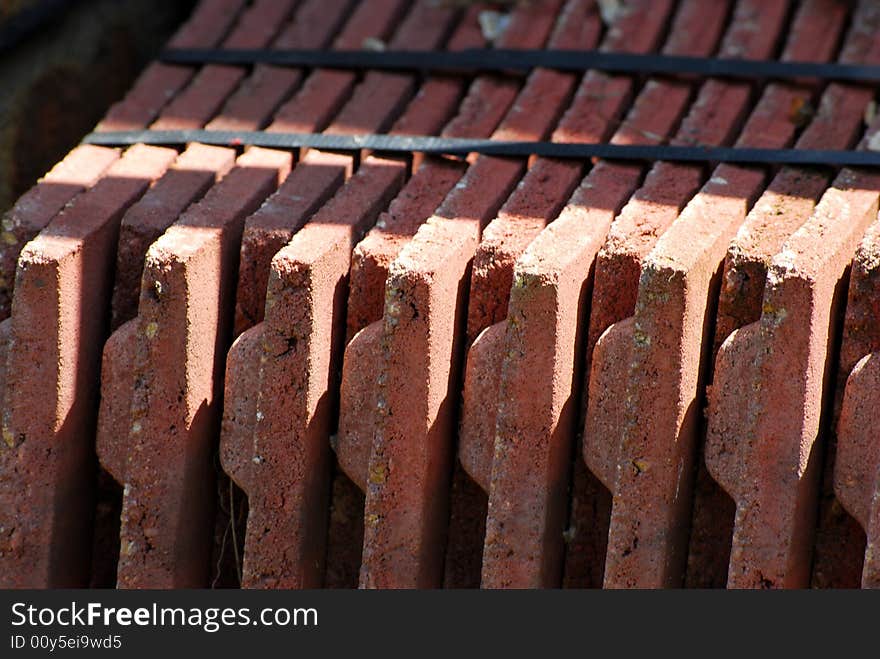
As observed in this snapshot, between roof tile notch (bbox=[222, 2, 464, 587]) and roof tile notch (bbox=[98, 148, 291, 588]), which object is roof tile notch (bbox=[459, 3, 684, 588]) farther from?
roof tile notch (bbox=[98, 148, 291, 588])

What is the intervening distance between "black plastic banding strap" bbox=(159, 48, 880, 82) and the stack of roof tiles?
0.14 meters

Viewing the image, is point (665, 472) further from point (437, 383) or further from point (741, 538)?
point (437, 383)

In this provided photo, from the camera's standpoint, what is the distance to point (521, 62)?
13.4 ft

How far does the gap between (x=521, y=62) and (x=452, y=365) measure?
52.4 inches

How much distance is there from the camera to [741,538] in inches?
115

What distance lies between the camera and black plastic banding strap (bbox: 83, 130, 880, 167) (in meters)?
3.52

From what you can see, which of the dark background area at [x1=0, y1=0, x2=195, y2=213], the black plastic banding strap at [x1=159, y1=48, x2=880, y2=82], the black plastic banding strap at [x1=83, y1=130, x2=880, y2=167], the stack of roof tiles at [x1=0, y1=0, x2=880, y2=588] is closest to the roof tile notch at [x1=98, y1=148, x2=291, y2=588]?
the stack of roof tiles at [x1=0, y1=0, x2=880, y2=588]

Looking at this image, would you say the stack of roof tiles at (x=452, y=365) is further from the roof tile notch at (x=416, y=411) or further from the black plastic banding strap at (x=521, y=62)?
the black plastic banding strap at (x=521, y=62)

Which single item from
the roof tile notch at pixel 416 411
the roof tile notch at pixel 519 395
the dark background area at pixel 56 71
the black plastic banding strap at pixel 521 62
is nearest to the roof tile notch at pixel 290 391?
the roof tile notch at pixel 416 411

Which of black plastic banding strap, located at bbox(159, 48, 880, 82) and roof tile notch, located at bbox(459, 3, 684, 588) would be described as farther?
black plastic banding strap, located at bbox(159, 48, 880, 82)

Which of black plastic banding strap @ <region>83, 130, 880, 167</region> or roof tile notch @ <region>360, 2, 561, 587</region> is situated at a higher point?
black plastic banding strap @ <region>83, 130, 880, 167</region>

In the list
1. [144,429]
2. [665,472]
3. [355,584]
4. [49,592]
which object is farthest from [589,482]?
[49,592]

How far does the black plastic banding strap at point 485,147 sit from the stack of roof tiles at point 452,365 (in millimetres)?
40

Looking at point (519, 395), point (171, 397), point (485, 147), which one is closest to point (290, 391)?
point (171, 397)
